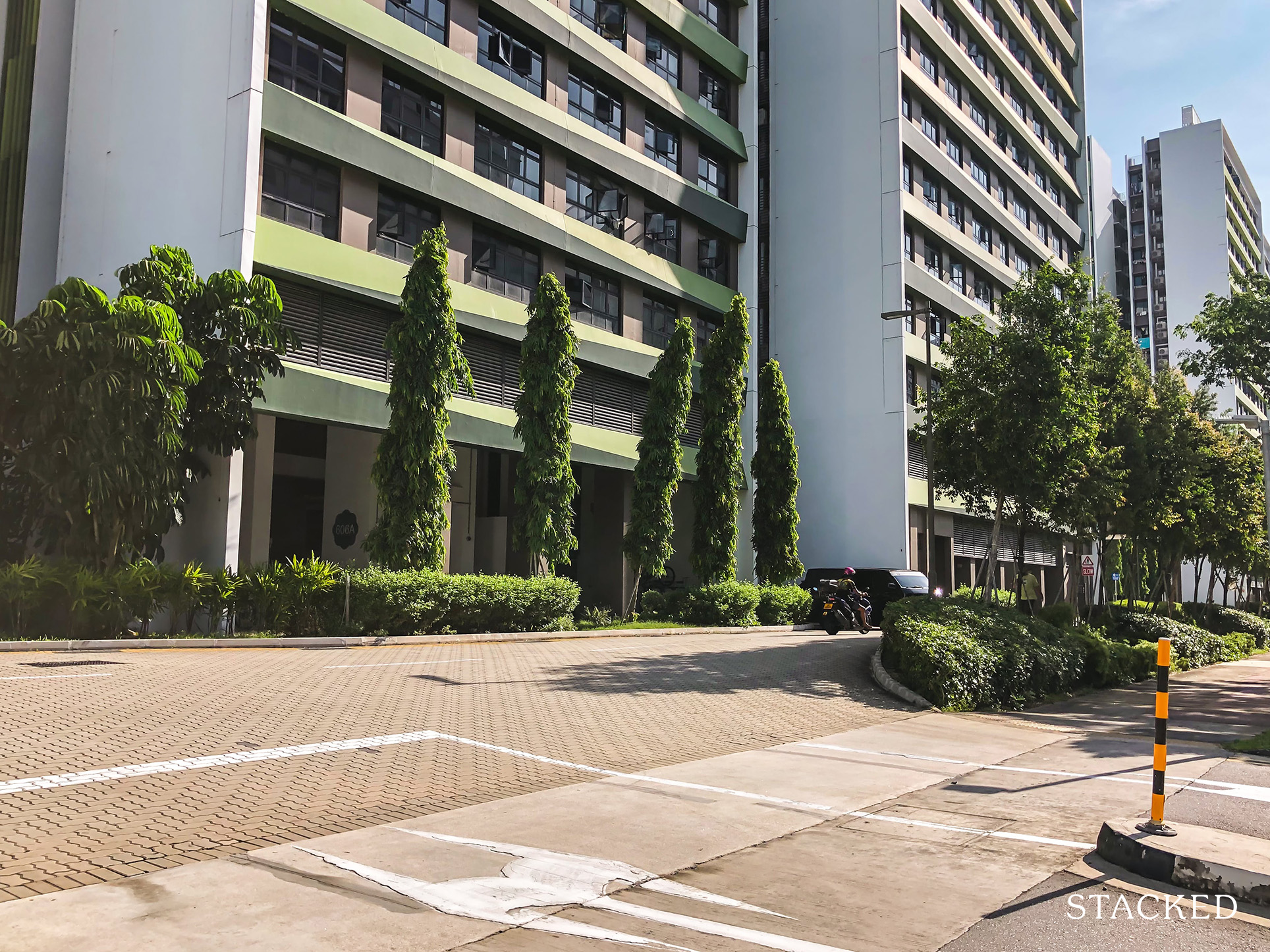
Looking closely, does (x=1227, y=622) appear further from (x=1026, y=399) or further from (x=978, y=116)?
(x=978, y=116)

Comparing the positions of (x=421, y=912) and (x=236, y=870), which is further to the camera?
(x=236, y=870)

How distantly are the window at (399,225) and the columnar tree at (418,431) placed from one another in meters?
4.22

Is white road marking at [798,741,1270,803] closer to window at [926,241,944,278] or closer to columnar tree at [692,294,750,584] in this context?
columnar tree at [692,294,750,584]

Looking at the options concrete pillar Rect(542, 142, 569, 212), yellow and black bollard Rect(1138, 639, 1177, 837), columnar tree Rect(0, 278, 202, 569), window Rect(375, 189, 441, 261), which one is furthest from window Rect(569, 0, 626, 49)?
yellow and black bollard Rect(1138, 639, 1177, 837)

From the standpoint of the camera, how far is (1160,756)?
620 centimetres

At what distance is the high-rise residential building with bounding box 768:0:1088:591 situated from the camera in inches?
1581

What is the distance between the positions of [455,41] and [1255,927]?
28.3 meters

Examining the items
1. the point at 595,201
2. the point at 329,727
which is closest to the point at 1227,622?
the point at 595,201

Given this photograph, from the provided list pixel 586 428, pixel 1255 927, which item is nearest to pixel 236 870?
pixel 1255 927

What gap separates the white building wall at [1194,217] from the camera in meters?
96.7

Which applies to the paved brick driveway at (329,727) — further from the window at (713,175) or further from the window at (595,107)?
the window at (713,175)

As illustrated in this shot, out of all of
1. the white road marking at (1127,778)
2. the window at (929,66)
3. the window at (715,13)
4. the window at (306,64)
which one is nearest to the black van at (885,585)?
the window at (306,64)

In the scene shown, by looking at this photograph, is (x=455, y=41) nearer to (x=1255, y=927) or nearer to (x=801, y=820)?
(x=801, y=820)

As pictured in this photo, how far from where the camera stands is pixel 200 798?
6824 millimetres
